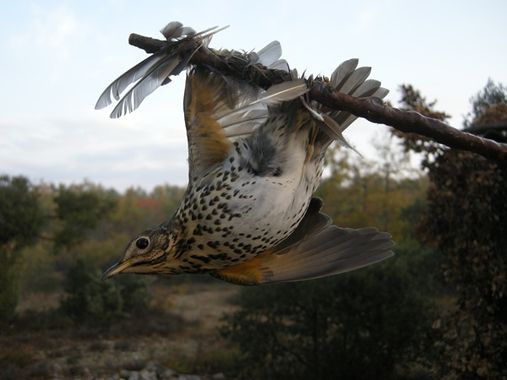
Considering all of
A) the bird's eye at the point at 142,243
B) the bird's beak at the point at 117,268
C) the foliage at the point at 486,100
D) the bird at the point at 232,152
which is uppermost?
the foliage at the point at 486,100

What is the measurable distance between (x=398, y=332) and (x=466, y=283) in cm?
377

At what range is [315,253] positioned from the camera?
2178mm

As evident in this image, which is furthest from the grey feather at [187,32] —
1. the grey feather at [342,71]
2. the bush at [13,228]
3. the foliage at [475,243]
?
the bush at [13,228]

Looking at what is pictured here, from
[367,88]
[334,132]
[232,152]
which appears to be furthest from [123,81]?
[367,88]

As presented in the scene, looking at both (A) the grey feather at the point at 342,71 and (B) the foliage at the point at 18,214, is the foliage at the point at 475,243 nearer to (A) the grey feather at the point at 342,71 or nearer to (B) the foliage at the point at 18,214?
(A) the grey feather at the point at 342,71

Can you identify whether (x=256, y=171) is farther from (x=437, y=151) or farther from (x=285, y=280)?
(x=437, y=151)

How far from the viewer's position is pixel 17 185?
1633 cm

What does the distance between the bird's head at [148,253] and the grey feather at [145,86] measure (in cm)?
39

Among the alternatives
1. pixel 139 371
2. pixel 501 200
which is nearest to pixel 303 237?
pixel 501 200

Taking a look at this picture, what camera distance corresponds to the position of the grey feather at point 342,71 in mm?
1800

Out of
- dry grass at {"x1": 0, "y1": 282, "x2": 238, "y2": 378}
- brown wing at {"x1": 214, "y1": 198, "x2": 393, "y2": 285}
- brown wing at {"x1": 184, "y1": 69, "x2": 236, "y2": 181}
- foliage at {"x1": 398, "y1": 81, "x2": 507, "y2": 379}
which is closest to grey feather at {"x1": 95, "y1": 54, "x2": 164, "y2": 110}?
brown wing at {"x1": 184, "y1": 69, "x2": 236, "y2": 181}

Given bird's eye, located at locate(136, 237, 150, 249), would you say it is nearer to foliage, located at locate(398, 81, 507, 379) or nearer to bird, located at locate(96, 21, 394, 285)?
bird, located at locate(96, 21, 394, 285)

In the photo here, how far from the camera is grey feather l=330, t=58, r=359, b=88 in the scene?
5.90ft

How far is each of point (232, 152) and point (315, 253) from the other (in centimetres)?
55
